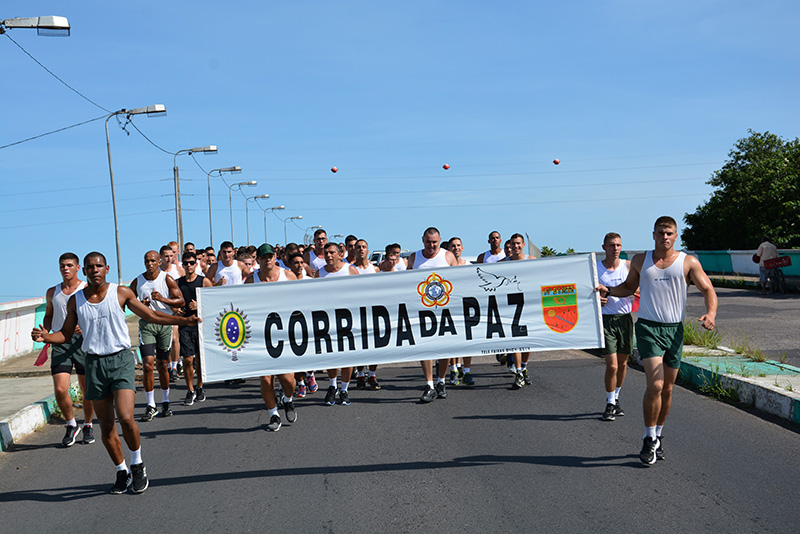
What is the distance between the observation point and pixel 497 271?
8.46 metres

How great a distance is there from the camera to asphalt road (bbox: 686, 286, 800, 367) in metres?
13.1

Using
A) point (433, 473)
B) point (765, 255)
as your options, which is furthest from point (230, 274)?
point (765, 255)

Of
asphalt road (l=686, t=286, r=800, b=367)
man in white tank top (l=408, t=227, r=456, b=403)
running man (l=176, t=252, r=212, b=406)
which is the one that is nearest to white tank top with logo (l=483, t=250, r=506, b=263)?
man in white tank top (l=408, t=227, r=456, b=403)

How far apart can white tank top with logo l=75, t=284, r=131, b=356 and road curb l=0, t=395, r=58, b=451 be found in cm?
290

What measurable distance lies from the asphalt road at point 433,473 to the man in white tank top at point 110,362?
33 centimetres

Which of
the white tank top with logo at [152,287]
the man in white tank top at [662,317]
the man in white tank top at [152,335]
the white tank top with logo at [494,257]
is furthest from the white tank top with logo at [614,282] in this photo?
the white tank top with logo at [152,287]

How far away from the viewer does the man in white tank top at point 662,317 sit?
673 cm

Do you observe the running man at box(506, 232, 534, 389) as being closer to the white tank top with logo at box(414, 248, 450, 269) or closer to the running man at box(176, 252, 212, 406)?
the white tank top with logo at box(414, 248, 450, 269)

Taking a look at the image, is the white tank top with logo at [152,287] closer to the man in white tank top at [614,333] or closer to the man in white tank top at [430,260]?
the man in white tank top at [430,260]

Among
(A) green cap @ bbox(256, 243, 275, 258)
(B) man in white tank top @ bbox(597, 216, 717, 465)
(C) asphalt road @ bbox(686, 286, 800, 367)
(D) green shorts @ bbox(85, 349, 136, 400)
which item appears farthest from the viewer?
(C) asphalt road @ bbox(686, 286, 800, 367)

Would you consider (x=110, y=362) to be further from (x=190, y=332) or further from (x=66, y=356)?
(x=190, y=332)

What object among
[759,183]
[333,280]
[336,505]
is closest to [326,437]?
[333,280]

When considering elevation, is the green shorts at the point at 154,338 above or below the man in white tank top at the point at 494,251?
below

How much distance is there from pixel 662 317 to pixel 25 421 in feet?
24.2
